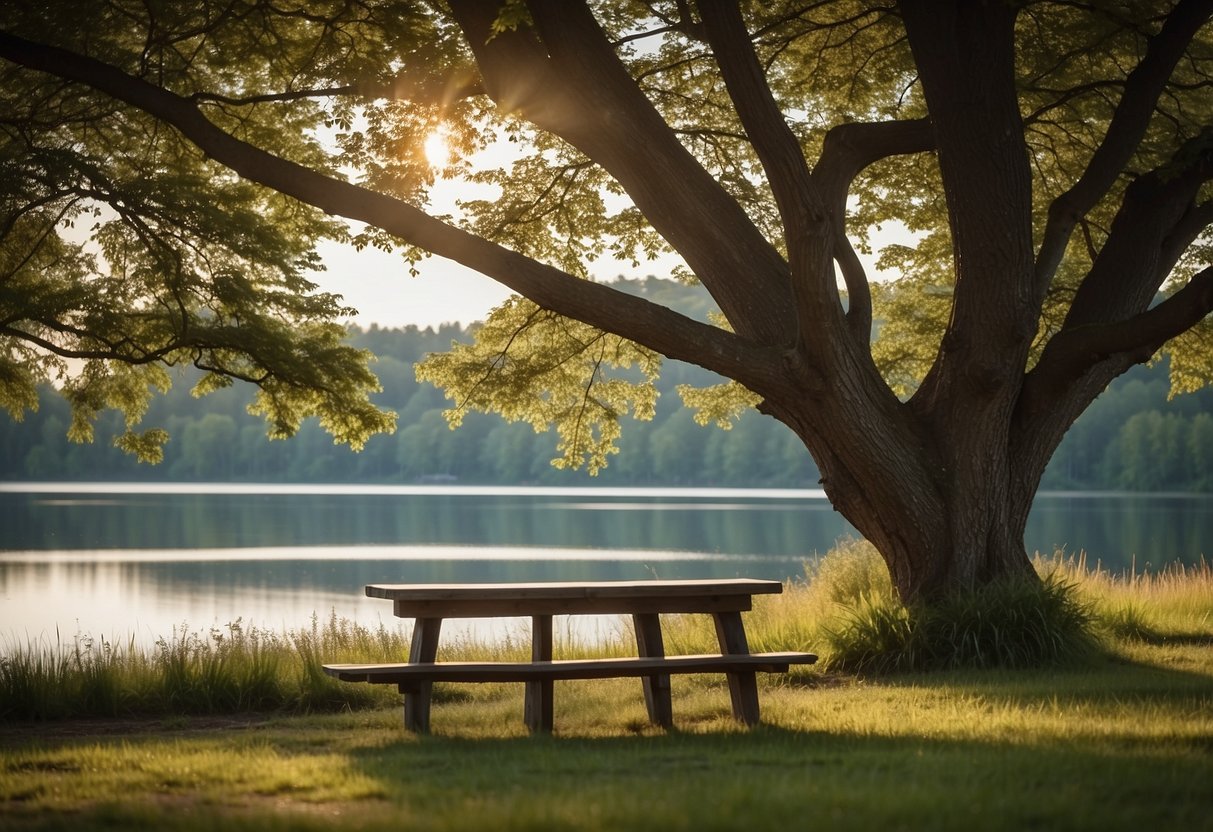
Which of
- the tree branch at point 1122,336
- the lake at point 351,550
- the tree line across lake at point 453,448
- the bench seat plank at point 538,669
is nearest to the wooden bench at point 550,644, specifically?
the bench seat plank at point 538,669

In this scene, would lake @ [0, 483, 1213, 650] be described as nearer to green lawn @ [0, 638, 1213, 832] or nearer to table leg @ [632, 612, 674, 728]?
green lawn @ [0, 638, 1213, 832]

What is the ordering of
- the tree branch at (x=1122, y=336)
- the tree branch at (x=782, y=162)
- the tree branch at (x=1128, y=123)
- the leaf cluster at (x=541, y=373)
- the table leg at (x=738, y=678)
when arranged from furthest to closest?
the leaf cluster at (x=541, y=373) → the tree branch at (x=1128, y=123) → the tree branch at (x=1122, y=336) → the tree branch at (x=782, y=162) → the table leg at (x=738, y=678)

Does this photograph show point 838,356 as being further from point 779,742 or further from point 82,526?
point 82,526

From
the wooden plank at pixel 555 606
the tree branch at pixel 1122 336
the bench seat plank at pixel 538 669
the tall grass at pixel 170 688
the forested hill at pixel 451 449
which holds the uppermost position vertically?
the forested hill at pixel 451 449

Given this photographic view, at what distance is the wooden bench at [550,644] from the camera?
634 cm

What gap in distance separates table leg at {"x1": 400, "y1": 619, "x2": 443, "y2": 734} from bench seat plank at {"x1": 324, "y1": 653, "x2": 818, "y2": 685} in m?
0.09

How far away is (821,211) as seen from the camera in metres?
8.41

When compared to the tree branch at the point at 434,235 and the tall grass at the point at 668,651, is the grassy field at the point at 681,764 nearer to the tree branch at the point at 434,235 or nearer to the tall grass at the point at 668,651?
the tall grass at the point at 668,651

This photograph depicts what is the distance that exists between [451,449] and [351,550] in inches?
3573

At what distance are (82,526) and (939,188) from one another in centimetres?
3857

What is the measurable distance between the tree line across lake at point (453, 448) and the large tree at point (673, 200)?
86370mm

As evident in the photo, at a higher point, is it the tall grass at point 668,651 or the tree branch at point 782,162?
the tree branch at point 782,162

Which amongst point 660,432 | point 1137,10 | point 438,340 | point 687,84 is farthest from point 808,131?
point 438,340

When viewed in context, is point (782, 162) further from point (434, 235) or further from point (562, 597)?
point (562, 597)
